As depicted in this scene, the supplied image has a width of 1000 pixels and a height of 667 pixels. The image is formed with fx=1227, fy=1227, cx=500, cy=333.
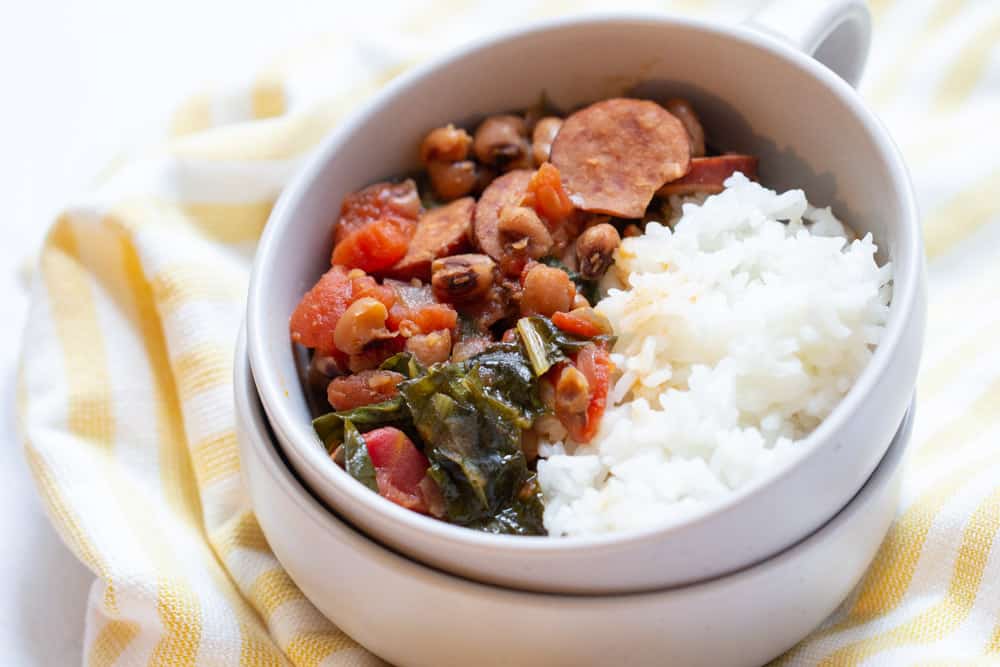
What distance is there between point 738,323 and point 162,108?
7.29 feet

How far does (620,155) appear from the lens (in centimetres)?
272

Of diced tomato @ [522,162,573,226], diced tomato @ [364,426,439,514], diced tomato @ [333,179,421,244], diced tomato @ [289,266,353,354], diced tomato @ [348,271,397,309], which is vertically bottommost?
diced tomato @ [364,426,439,514]

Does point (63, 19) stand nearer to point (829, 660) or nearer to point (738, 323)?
point (738, 323)

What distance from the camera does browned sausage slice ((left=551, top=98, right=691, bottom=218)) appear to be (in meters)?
2.67

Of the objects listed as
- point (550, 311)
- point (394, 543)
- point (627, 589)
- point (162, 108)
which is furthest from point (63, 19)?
point (627, 589)

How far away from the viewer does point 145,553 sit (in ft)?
8.49

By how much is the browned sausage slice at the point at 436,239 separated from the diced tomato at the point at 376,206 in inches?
2.4

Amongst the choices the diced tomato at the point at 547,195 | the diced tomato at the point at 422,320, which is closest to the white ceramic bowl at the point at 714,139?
the diced tomato at the point at 422,320

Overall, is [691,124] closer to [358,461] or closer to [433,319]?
[433,319]

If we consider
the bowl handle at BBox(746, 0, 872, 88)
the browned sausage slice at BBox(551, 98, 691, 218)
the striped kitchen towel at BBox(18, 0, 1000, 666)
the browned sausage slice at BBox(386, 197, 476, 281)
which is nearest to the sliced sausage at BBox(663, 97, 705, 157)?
the browned sausage slice at BBox(551, 98, 691, 218)

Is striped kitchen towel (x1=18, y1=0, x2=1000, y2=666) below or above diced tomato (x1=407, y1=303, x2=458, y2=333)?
below

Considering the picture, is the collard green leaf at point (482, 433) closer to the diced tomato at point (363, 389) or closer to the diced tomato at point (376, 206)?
the diced tomato at point (363, 389)

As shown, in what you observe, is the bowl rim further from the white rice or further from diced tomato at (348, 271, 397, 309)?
diced tomato at (348, 271, 397, 309)

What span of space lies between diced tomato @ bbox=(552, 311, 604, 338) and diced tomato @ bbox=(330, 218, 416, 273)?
0.41 meters
